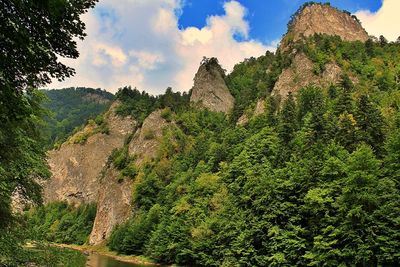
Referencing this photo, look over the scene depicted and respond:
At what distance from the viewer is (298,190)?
175 ft

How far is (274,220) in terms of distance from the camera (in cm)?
5403

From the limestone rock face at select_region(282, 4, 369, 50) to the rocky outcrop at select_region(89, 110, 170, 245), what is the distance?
56.4 metres

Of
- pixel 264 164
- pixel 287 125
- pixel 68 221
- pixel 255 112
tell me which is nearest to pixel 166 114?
pixel 255 112

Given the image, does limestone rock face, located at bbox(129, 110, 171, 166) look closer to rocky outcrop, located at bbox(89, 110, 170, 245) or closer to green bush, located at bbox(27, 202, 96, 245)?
rocky outcrop, located at bbox(89, 110, 170, 245)

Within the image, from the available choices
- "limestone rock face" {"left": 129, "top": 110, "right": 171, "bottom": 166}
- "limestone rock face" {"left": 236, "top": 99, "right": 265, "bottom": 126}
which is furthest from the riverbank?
"limestone rock face" {"left": 236, "top": 99, "right": 265, "bottom": 126}

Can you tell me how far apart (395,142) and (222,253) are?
1161 inches

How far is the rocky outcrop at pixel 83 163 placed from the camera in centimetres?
16800

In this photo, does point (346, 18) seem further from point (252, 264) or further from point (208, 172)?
point (252, 264)

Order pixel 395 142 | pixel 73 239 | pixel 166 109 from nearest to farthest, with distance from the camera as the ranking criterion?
pixel 395 142
pixel 73 239
pixel 166 109

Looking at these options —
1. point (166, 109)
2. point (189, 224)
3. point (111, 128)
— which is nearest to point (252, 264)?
point (189, 224)

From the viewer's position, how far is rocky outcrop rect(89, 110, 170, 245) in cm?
12212

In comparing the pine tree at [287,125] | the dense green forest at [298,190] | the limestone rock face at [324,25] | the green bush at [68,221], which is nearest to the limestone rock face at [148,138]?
the dense green forest at [298,190]

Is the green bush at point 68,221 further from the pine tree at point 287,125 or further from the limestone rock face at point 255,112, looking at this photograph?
the pine tree at point 287,125

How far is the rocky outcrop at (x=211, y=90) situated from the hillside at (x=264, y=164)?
1.87ft
